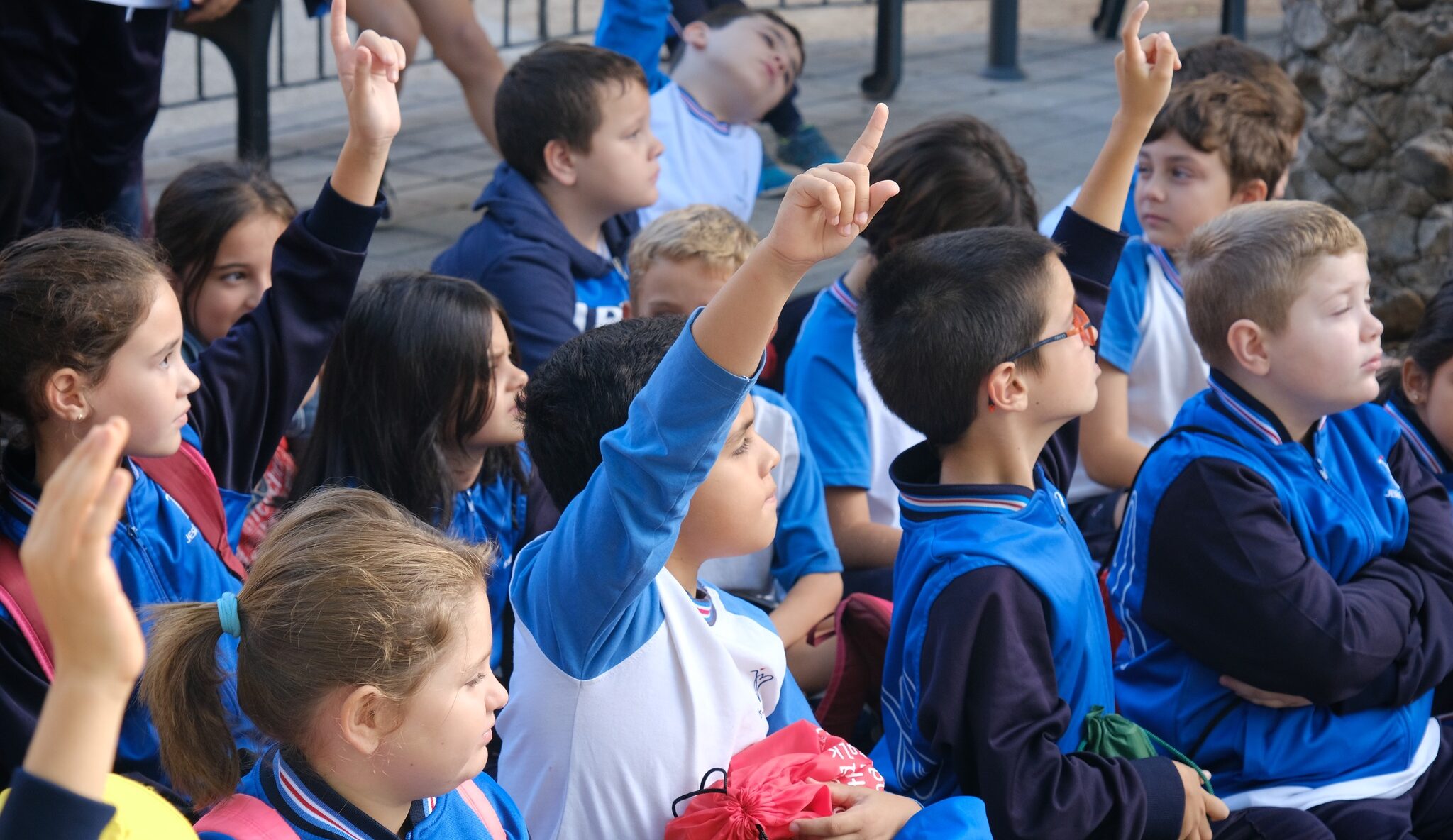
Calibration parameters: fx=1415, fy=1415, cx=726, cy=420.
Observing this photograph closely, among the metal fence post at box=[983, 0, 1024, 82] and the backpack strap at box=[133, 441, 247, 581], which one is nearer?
the backpack strap at box=[133, 441, 247, 581]

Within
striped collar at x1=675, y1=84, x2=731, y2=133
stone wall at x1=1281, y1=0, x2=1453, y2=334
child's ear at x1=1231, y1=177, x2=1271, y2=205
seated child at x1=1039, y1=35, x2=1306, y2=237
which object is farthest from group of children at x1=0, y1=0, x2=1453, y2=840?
stone wall at x1=1281, y1=0, x2=1453, y2=334

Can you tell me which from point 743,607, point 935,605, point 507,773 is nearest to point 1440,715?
point 935,605

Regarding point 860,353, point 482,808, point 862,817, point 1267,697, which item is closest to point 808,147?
point 860,353

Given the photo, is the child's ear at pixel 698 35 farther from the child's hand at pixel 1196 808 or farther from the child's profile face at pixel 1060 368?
the child's hand at pixel 1196 808

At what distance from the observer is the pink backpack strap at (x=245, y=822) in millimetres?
1338

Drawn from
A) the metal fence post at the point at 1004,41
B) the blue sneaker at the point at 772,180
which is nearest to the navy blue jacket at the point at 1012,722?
the blue sneaker at the point at 772,180

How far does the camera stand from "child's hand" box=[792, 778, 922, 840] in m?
1.63

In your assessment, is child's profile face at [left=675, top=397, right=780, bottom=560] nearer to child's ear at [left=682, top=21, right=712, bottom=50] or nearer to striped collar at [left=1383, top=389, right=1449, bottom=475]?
striped collar at [left=1383, top=389, right=1449, bottom=475]

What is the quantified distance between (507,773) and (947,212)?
151 centimetres

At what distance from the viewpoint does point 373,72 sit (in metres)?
2.04

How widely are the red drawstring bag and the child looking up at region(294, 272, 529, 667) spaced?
31.3 inches

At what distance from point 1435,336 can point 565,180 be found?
188 cm

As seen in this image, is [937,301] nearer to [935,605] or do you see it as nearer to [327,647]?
[935,605]

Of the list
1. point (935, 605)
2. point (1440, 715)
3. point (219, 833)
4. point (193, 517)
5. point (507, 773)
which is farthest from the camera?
point (1440, 715)
